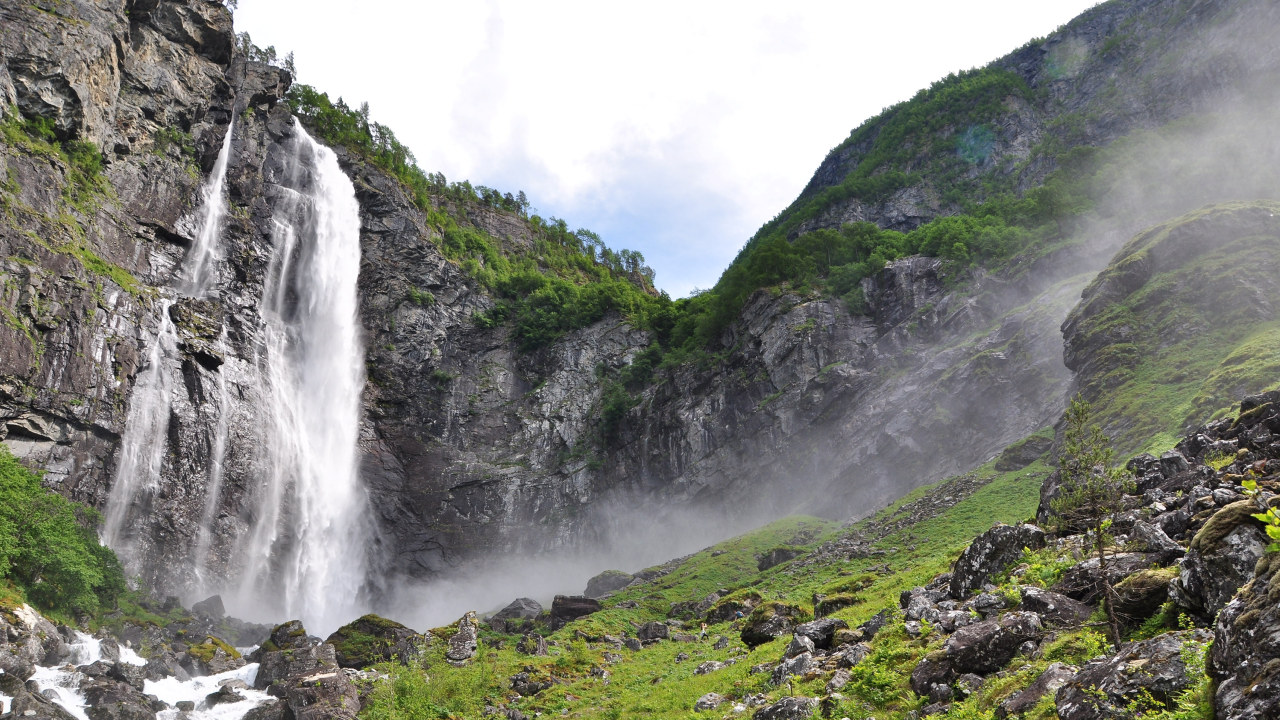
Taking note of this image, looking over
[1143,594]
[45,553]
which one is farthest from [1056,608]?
[45,553]

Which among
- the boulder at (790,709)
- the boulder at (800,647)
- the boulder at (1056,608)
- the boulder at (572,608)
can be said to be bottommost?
the boulder at (790,709)

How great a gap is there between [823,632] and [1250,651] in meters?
10.9

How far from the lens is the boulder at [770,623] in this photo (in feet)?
66.5

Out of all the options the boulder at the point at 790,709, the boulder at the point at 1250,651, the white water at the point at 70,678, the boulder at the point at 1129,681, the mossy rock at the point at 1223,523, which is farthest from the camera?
the white water at the point at 70,678

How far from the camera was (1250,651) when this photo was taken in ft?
17.1

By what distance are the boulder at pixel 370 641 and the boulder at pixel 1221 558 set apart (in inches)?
1178

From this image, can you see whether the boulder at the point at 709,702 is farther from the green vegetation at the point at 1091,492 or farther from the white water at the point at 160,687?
the white water at the point at 160,687

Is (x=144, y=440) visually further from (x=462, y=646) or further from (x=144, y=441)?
(x=462, y=646)

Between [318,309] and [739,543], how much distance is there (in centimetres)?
4482

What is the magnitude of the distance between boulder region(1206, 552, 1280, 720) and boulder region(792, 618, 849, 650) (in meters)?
10.1

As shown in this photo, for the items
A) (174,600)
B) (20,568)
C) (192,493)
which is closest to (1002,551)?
(20,568)

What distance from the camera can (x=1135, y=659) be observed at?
6.82 meters

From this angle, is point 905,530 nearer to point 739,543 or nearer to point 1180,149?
point 739,543

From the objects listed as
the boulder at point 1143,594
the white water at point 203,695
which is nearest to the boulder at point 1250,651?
the boulder at point 1143,594
